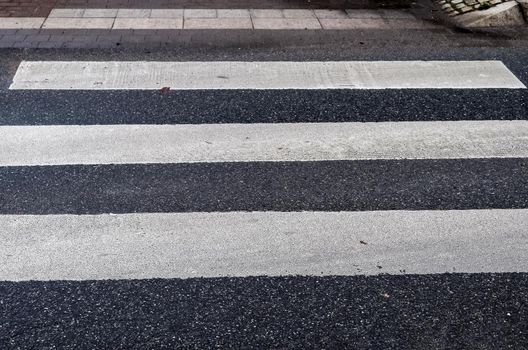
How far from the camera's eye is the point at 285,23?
Result: 8.47 metres

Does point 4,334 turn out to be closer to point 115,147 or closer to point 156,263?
point 156,263

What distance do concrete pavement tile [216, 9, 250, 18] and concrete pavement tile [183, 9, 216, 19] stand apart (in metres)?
0.07

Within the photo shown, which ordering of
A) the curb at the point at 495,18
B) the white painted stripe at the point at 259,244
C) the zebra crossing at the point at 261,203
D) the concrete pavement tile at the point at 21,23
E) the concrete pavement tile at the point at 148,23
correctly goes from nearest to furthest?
the zebra crossing at the point at 261,203, the white painted stripe at the point at 259,244, the concrete pavement tile at the point at 21,23, the concrete pavement tile at the point at 148,23, the curb at the point at 495,18

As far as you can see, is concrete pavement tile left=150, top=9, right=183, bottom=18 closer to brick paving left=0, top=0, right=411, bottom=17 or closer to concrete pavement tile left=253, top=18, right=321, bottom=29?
brick paving left=0, top=0, right=411, bottom=17

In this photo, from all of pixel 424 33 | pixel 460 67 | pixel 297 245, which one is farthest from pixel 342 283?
pixel 424 33

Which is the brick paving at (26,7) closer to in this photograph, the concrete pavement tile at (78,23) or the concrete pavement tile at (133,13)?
the concrete pavement tile at (78,23)

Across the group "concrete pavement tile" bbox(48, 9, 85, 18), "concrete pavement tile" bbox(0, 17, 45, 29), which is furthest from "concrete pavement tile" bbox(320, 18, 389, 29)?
"concrete pavement tile" bbox(0, 17, 45, 29)

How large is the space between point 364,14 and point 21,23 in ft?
11.3

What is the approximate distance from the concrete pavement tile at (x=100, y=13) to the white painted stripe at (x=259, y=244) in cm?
403

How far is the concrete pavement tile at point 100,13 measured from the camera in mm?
8539

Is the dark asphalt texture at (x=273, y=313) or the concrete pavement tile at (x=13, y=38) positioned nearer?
the dark asphalt texture at (x=273, y=313)

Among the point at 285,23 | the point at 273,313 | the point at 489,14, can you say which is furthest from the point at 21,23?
the point at 273,313

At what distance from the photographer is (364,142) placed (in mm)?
5980

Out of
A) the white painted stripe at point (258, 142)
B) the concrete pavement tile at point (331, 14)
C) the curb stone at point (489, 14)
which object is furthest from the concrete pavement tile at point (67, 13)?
the curb stone at point (489, 14)
